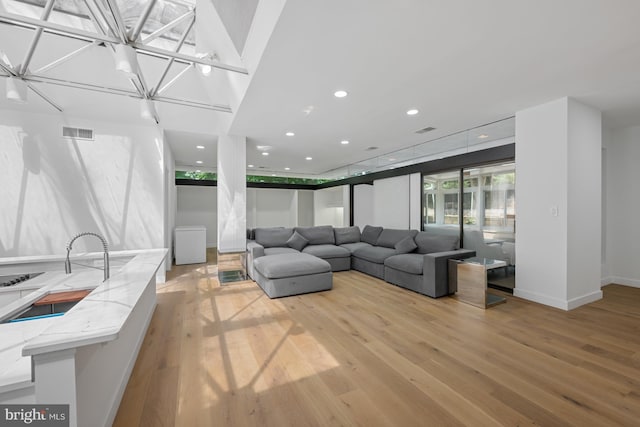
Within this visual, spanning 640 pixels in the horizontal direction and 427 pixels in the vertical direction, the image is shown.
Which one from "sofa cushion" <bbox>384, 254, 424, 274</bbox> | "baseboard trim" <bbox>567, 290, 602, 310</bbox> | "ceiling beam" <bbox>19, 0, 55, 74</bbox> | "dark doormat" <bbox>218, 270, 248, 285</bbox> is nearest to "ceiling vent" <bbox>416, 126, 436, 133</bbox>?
"sofa cushion" <bbox>384, 254, 424, 274</bbox>

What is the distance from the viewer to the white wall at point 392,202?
5.81m

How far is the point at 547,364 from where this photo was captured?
7.00 ft

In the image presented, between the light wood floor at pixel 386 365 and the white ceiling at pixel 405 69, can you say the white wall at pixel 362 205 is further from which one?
the light wood floor at pixel 386 365

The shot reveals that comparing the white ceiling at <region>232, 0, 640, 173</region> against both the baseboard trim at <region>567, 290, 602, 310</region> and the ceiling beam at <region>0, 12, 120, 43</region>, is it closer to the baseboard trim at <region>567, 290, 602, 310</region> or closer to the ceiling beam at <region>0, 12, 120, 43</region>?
the ceiling beam at <region>0, 12, 120, 43</region>

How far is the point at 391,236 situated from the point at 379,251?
59cm

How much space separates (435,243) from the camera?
14.8 ft

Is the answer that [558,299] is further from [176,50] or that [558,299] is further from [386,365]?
[176,50]

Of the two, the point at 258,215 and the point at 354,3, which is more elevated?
the point at 354,3

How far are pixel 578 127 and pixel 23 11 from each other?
749cm

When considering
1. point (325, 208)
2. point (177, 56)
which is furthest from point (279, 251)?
point (325, 208)

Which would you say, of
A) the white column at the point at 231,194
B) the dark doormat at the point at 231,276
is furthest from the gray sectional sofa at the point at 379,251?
the white column at the point at 231,194

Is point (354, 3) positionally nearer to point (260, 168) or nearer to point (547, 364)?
point (547, 364)

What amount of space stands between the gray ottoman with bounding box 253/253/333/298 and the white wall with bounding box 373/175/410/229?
8.58 feet

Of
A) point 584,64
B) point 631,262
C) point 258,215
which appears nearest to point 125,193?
point 258,215
